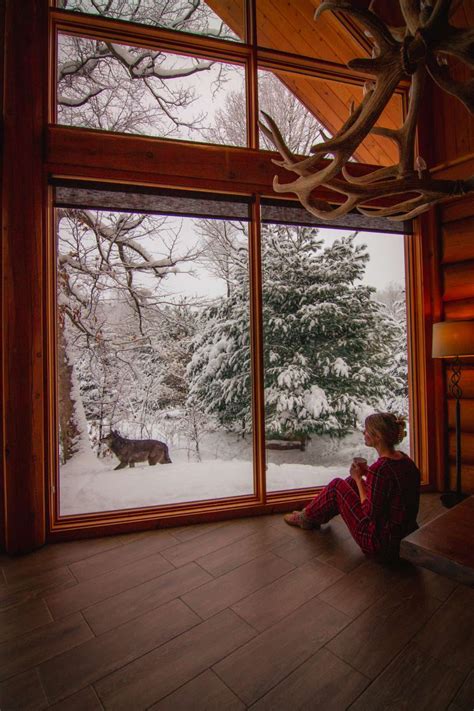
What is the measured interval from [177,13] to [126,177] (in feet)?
5.01

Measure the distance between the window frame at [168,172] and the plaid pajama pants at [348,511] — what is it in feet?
1.77

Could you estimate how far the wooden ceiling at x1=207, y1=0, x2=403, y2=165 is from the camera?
11.3 ft

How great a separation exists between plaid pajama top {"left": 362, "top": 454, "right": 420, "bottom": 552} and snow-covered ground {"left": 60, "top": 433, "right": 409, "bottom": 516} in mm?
1167

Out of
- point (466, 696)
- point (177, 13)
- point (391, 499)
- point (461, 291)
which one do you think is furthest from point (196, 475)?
point (177, 13)

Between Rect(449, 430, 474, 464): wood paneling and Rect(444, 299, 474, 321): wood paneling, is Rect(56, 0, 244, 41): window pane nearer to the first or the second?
→ Rect(444, 299, 474, 321): wood paneling

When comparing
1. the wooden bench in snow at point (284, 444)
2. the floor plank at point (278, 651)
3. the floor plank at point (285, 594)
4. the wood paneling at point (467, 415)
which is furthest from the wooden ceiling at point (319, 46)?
the floor plank at point (278, 651)

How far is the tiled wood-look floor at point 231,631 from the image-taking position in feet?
4.59

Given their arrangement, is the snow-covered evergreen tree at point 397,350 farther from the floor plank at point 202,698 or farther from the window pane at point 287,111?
the floor plank at point 202,698

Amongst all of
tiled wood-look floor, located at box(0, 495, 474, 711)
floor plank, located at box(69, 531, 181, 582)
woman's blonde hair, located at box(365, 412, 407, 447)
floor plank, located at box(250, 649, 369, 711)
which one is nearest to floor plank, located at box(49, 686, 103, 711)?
tiled wood-look floor, located at box(0, 495, 474, 711)

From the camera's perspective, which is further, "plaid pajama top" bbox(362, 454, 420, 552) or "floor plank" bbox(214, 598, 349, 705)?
"plaid pajama top" bbox(362, 454, 420, 552)

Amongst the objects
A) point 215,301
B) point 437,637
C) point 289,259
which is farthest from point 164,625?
point 289,259

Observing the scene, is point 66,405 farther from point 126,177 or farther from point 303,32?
point 303,32

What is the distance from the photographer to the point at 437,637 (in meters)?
1.67

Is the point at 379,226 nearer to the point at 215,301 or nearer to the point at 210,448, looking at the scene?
the point at 215,301
